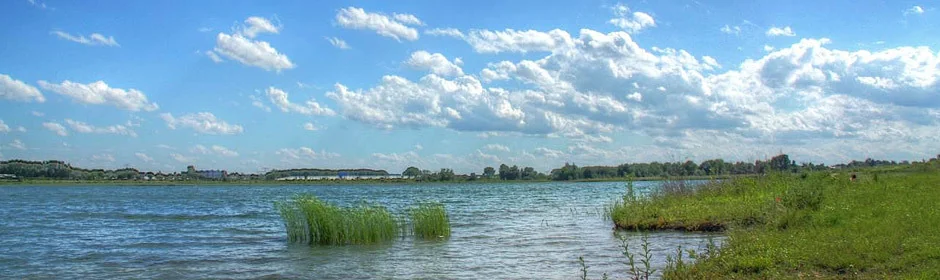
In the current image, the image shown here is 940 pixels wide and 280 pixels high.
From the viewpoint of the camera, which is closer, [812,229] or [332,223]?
[812,229]

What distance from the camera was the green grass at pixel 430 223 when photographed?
81.7 feet

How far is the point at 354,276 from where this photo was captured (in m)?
16.0

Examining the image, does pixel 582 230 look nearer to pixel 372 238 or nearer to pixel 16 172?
pixel 372 238

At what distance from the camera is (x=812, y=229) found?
16.1 metres

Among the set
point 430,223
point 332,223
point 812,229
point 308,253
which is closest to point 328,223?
point 332,223

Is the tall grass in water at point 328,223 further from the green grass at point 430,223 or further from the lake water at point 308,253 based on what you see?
the green grass at point 430,223

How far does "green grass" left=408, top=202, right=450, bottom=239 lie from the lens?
24891mm

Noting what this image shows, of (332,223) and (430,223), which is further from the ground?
(332,223)

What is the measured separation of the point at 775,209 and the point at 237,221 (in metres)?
25.9

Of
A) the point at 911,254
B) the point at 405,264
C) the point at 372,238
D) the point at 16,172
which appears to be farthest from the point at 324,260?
the point at 16,172

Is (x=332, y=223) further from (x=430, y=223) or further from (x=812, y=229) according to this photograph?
(x=812, y=229)

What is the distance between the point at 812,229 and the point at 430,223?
42.5 feet

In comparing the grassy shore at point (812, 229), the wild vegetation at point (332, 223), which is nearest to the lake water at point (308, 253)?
the wild vegetation at point (332, 223)

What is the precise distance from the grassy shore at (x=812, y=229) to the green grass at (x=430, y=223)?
6.96 m
